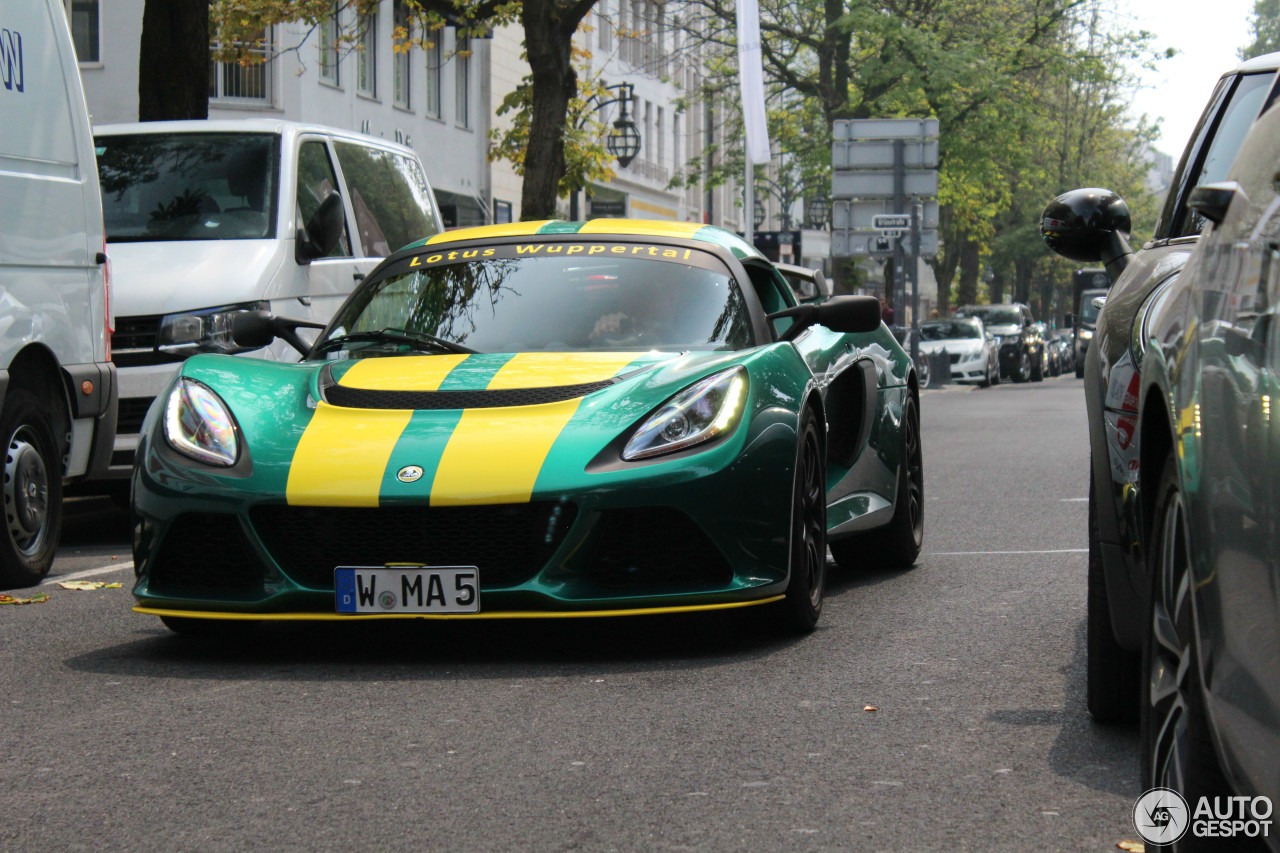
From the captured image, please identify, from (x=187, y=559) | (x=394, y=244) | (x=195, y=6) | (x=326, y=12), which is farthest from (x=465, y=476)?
(x=326, y=12)

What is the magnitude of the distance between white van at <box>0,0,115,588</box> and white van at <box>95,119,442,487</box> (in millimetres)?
960

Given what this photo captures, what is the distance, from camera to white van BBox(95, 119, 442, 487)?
9.43 metres

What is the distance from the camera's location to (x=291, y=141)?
10570 millimetres

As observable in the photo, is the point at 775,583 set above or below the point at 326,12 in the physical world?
below

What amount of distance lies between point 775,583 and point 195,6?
10.7 metres

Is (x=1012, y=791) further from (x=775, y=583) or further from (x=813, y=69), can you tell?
(x=813, y=69)

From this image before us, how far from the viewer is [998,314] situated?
46562 mm

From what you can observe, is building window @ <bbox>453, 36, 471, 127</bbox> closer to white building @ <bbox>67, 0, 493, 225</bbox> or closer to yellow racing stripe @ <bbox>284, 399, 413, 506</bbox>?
white building @ <bbox>67, 0, 493, 225</bbox>

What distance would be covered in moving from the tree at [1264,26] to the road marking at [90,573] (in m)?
87.3

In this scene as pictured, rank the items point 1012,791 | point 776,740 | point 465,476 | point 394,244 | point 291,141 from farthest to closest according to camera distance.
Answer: point 394,244 → point 291,141 → point 465,476 → point 776,740 → point 1012,791

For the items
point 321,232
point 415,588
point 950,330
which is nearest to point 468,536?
point 415,588

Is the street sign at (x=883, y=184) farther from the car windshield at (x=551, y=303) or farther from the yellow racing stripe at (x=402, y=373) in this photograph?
the yellow racing stripe at (x=402, y=373)

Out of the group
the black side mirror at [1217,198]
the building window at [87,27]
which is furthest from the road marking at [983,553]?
the building window at [87,27]

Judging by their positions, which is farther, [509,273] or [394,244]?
[394,244]
